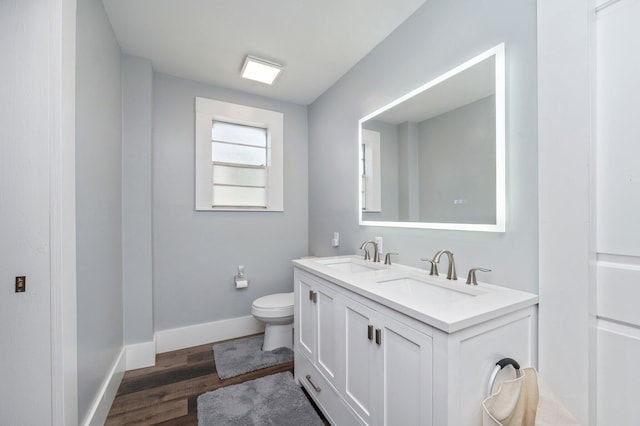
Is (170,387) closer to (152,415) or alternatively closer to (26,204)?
(152,415)

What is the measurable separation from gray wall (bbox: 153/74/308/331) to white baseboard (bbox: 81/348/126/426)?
19.4 inches

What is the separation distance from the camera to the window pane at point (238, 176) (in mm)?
2670

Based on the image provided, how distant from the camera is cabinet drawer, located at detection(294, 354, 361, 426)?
51.6 inches

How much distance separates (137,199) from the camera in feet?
6.93

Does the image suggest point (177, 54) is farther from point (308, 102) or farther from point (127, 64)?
point (308, 102)

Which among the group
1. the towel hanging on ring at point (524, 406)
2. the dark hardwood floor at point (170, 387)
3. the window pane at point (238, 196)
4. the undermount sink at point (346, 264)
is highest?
the window pane at point (238, 196)

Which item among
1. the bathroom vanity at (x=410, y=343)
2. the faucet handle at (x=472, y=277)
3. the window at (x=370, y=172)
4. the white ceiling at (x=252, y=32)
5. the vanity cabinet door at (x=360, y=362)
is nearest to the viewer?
the bathroom vanity at (x=410, y=343)

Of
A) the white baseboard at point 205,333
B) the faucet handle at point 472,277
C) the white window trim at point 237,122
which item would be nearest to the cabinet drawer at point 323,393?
the faucet handle at point 472,277

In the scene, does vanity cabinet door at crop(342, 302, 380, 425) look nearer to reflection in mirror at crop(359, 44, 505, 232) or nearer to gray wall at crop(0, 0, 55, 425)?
reflection in mirror at crop(359, 44, 505, 232)

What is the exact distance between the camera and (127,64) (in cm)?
210

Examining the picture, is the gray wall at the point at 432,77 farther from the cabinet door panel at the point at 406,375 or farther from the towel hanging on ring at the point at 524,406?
the cabinet door panel at the point at 406,375

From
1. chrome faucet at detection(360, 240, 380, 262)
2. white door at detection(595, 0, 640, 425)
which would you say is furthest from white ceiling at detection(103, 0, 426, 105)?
chrome faucet at detection(360, 240, 380, 262)

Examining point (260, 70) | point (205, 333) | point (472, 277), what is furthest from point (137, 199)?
point (472, 277)

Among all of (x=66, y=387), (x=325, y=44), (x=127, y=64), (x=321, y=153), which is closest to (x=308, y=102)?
(x=321, y=153)
